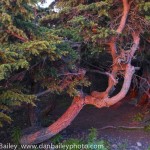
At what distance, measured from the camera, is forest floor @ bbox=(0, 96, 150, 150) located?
723cm

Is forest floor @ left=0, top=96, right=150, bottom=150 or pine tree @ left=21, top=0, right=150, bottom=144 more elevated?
pine tree @ left=21, top=0, right=150, bottom=144

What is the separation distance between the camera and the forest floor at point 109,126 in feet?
23.7

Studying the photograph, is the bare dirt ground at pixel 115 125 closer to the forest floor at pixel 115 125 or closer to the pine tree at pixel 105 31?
the forest floor at pixel 115 125

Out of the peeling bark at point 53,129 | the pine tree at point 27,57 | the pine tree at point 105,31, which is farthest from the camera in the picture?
the peeling bark at point 53,129

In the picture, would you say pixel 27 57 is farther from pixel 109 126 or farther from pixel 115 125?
Result: pixel 115 125

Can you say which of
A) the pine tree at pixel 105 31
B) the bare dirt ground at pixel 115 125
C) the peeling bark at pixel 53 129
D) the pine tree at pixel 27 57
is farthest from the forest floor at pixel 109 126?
the pine tree at pixel 27 57

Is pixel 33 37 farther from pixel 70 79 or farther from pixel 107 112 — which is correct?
pixel 107 112

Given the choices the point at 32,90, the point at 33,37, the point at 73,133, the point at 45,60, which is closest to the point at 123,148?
the point at 73,133

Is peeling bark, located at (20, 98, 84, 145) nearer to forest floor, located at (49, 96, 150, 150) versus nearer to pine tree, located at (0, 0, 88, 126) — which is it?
pine tree, located at (0, 0, 88, 126)

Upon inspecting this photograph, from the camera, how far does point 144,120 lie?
8.64 m

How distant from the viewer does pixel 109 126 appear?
808cm

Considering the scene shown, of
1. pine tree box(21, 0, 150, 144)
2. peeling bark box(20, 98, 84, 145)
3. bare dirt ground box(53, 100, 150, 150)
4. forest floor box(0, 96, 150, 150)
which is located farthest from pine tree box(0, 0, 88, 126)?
bare dirt ground box(53, 100, 150, 150)

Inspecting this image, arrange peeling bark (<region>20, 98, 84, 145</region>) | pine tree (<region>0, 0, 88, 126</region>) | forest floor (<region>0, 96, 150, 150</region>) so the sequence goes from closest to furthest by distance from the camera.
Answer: pine tree (<region>0, 0, 88, 126</region>) < peeling bark (<region>20, 98, 84, 145</region>) < forest floor (<region>0, 96, 150, 150</region>)

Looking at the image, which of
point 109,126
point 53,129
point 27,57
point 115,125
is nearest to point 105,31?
point 27,57
